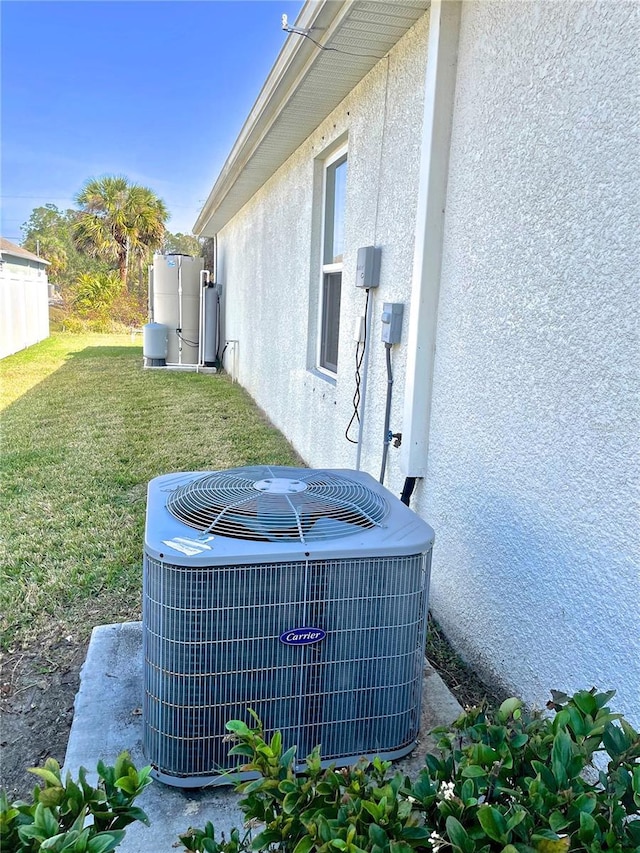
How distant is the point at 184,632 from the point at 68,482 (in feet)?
12.3

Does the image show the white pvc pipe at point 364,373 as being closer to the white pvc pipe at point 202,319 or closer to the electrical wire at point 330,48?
the electrical wire at point 330,48

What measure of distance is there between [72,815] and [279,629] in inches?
33.6

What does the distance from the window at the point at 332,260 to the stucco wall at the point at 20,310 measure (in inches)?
432

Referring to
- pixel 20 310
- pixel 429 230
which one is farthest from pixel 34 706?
pixel 20 310

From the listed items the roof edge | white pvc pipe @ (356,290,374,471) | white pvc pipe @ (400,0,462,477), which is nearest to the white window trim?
the roof edge

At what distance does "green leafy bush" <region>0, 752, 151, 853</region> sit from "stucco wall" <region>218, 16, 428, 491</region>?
2.55m

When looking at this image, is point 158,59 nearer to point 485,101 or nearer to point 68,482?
point 68,482

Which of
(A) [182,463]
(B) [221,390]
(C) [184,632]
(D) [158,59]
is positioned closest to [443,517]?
(C) [184,632]

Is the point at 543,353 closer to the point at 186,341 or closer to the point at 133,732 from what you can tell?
the point at 133,732

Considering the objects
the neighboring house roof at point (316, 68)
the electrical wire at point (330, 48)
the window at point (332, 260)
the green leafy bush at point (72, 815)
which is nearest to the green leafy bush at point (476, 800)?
the green leafy bush at point (72, 815)

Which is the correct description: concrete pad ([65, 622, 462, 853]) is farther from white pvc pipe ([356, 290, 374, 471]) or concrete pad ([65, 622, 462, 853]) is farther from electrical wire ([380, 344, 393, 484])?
white pvc pipe ([356, 290, 374, 471])

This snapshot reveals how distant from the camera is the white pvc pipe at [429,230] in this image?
9.12ft

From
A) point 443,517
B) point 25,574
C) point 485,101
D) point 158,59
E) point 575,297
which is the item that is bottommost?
point 25,574

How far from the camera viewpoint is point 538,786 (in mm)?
1051
